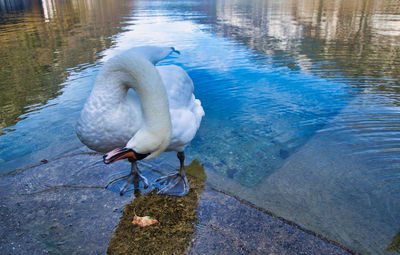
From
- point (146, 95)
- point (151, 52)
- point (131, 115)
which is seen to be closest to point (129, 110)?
point (131, 115)

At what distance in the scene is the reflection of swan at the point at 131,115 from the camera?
2.25 meters

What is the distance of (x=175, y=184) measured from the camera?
128 inches

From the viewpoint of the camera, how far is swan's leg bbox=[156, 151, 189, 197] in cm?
315

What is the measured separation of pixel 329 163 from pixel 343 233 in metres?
1.29

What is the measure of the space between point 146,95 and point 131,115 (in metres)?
0.31

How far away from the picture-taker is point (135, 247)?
2438 mm

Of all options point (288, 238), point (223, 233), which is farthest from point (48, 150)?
point (288, 238)

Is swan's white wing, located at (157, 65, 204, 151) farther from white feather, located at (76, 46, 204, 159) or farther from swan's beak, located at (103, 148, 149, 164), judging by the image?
swan's beak, located at (103, 148, 149, 164)

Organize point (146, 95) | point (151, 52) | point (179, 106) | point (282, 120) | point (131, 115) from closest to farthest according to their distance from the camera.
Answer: point (146, 95), point (131, 115), point (179, 106), point (151, 52), point (282, 120)

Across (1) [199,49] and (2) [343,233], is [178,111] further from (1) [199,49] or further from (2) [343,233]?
(1) [199,49]

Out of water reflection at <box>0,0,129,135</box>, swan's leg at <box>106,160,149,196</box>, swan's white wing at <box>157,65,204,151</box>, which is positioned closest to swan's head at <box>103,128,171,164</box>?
swan's white wing at <box>157,65,204,151</box>

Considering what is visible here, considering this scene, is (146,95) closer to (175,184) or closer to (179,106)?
(179,106)

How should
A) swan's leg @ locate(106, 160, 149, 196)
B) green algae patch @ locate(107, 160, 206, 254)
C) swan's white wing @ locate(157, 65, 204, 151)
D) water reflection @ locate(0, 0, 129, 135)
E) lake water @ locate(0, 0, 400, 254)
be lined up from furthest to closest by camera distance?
water reflection @ locate(0, 0, 129, 135), swan's leg @ locate(106, 160, 149, 196), lake water @ locate(0, 0, 400, 254), swan's white wing @ locate(157, 65, 204, 151), green algae patch @ locate(107, 160, 206, 254)

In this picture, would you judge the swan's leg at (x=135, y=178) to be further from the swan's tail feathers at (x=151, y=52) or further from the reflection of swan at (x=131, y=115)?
the swan's tail feathers at (x=151, y=52)
